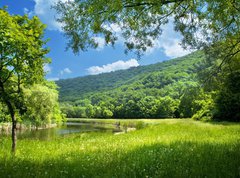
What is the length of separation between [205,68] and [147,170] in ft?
30.4

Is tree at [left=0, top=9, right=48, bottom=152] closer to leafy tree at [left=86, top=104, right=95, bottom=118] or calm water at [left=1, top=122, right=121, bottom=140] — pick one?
calm water at [left=1, top=122, right=121, bottom=140]

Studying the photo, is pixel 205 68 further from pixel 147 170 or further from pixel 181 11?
pixel 147 170

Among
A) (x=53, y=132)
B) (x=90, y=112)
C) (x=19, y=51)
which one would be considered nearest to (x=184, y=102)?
(x=19, y=51)

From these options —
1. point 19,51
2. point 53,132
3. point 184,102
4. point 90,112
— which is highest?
point 90,112

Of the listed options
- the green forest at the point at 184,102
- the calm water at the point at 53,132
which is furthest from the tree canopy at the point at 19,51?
the calm water at the point at 53,132

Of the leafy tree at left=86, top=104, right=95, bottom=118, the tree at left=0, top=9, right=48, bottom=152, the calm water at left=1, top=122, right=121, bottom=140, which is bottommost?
the calm water at left=1, top=122, right=121, bottom=140

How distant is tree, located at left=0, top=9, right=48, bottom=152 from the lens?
8.60 meters

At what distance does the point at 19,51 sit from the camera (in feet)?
29.8

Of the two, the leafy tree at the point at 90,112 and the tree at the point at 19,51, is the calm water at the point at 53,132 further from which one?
the leafy tree at the point at 90,112

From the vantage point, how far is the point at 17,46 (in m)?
8.82

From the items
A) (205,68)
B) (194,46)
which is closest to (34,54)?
(194,46)

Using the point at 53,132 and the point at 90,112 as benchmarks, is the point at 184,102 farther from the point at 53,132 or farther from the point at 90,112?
the point at 90,112

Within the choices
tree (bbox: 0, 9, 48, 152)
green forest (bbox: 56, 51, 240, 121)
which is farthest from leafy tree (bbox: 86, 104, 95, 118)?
tree (bbox: 0, 9, 48, 152)

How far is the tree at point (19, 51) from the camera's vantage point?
860cm
